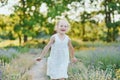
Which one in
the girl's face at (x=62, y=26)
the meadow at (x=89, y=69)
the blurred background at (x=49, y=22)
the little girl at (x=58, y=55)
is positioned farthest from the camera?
the blurred background at (x=49, y=22)

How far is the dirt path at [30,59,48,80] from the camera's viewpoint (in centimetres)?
877

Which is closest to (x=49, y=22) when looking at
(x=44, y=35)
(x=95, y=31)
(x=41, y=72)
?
(x=44, y=35)

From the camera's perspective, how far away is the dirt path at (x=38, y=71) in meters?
8.77

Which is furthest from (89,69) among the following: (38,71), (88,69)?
(38,71)

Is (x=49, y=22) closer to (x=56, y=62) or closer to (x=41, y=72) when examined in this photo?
(x=41, y=72)

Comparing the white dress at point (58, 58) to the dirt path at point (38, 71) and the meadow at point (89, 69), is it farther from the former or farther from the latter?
the dirt path at point (38, 71)

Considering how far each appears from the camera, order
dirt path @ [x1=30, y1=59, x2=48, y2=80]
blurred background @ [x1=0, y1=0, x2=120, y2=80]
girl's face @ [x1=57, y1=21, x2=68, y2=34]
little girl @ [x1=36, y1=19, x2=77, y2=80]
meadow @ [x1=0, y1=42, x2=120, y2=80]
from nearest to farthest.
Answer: girl's face @ [x1=57, y1=21, x2=68, y2=34] < little girl @ [x1=36, y1=19, x2=77, y2=80] < meadow @ [x1=0, y1=42, x2=120, y2=80] < dirt path @ [x1=30, y1=59, x2=48, y2=80] < blurred background @ [x1=0, y1=0, x2=120, y2=80]

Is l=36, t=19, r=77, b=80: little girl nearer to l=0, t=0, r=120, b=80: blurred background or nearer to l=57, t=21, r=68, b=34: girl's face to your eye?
l=57, t=21, r=68, b=34: girl's face

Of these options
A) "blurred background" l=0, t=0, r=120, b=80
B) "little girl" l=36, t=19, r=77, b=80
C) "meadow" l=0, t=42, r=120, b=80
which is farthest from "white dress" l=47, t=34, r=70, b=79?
"blurred background" l=0, t=0, r=120, b=80

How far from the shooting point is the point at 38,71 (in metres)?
9.73

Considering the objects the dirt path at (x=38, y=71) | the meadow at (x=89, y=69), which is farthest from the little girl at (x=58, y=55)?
the dirt path at (x=38, y=71)

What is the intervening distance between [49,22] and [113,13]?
420cm

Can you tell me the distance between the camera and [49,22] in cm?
2139

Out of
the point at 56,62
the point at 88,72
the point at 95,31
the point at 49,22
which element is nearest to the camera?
the point at 56,62
